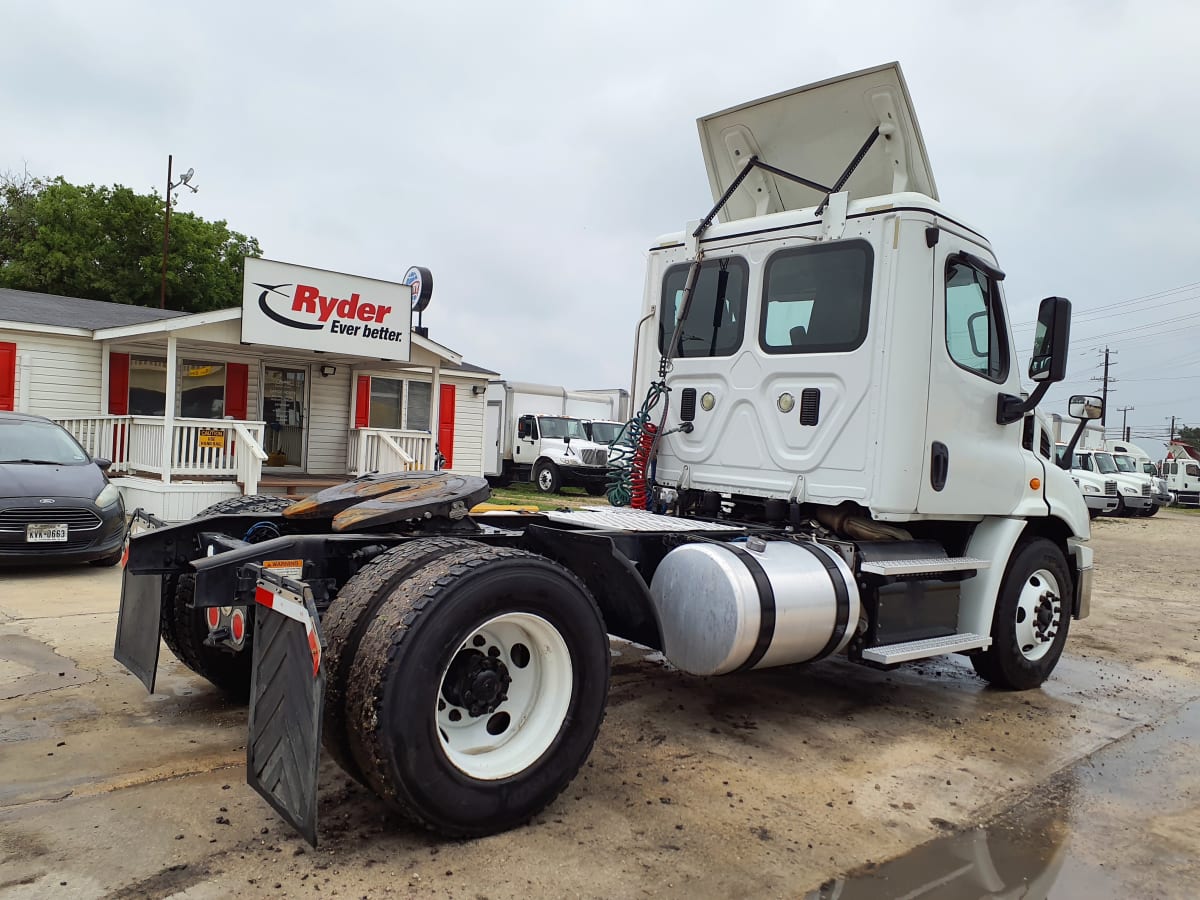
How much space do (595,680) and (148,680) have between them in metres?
2.06

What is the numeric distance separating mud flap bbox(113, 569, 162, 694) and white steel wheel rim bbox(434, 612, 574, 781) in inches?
61.1

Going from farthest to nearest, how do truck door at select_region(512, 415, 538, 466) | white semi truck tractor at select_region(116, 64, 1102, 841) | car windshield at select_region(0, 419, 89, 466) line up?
truck door at select_region(512, 415, 538, 466), car windshield at select_region(0, 419, 89, 466), white semi truck tractor at select_region(116, 64, 1102, 841)

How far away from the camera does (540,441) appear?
77.7 feet

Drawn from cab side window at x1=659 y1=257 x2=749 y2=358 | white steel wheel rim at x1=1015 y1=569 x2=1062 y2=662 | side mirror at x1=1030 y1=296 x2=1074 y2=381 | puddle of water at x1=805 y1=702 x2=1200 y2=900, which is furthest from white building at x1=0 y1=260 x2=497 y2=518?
puddle of water at x1=805 y1=702 x2=1200 y2=900

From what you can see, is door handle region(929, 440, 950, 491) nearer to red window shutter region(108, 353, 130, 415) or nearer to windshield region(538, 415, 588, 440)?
red window shutter region(108, 353, 130, 415)

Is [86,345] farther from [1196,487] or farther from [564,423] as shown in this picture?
[1196,487]

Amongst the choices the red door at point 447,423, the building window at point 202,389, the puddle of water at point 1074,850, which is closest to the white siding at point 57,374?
the building window at point 202,389

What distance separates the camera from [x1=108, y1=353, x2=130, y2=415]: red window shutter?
49.6 feet

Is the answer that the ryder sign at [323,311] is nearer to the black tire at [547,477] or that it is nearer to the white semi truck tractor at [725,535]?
the black tire at [547,477]

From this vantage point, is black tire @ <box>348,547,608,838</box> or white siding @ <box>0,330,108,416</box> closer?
black tire @ <box>348,547,608,838</box>

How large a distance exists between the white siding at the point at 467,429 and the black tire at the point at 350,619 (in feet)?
55.9

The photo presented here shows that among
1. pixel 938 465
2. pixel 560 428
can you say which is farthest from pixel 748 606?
pixel 560 428

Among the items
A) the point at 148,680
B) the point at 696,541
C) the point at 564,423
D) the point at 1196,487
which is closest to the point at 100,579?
the point at 148,680

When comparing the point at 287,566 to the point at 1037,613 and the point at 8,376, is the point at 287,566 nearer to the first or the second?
the point at 1037,613
